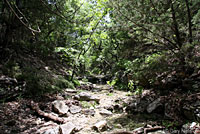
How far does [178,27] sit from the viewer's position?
4.36 m

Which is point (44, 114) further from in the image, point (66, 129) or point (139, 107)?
point (139, 107)

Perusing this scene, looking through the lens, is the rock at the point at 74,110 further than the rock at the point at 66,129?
Yes

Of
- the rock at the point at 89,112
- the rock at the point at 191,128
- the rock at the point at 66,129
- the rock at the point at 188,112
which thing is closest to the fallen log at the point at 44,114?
the rock at the point at 66,129

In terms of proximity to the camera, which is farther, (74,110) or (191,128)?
(74,110)

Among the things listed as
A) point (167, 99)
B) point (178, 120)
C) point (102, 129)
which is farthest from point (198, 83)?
point (102, 129)

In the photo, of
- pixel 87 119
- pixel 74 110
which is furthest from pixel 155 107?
pixel 74 110

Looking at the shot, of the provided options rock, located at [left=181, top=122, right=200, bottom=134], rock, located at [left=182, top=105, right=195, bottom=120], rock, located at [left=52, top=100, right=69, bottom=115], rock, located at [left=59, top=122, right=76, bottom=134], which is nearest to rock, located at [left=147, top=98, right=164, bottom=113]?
rock, located at [left=182, top=105, right=195, bottom=120]

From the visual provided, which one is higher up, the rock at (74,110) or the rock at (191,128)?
the rock at (191,128)

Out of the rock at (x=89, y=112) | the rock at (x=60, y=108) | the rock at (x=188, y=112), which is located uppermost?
the rock at (x=188, y=112)

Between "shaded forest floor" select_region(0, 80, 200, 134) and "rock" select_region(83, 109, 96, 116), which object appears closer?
"shaded forest floor" select_region(0, 80, 200, 134)

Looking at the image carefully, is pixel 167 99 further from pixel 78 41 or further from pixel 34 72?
pixel 78 41

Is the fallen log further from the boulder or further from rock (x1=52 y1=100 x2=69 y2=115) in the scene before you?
the boulder

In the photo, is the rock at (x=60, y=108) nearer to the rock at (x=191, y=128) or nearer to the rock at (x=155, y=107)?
the rock at (x=155, y=107)

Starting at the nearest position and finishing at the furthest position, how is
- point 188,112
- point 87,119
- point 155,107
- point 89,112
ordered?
1. point 188,112
2. point 155,107
3. point 87,119
4. point 89,112
